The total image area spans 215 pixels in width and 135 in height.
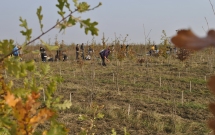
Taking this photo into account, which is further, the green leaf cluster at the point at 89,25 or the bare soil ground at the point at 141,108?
the bare soil ground at the point at 141,108

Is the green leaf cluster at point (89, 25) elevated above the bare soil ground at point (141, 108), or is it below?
above

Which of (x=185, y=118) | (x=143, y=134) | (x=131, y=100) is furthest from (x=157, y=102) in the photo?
(x=143, y=134)

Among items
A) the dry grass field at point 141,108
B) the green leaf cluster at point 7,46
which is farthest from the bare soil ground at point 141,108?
the green leaf cluster at point 7,46

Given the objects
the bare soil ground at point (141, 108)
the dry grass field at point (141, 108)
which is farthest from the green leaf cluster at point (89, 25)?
the bare soil ground at point (141, 108)

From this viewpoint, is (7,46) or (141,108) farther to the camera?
(141,108)

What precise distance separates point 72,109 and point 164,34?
1221 centimetres

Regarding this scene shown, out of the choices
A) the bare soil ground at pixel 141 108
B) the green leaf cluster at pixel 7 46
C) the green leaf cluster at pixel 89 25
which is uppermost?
the green leaf cluster at pixel 89 25

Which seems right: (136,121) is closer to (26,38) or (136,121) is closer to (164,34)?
(26,38)

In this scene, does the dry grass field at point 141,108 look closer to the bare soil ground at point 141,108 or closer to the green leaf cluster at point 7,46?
the bare soil ground at point 141,108

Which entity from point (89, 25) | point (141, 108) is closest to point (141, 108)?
point (141, 108)

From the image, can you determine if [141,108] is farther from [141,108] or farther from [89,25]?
[89,25]

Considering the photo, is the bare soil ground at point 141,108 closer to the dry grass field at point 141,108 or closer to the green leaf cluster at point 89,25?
the dry grass field at point 141,108

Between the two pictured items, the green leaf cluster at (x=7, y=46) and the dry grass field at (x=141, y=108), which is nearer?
the green leaf cluster at (x=7, y=46)

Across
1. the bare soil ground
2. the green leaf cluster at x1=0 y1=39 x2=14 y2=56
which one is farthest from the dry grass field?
the green leaf cluster at x1=0 y1=39 x2=14 y2=56
